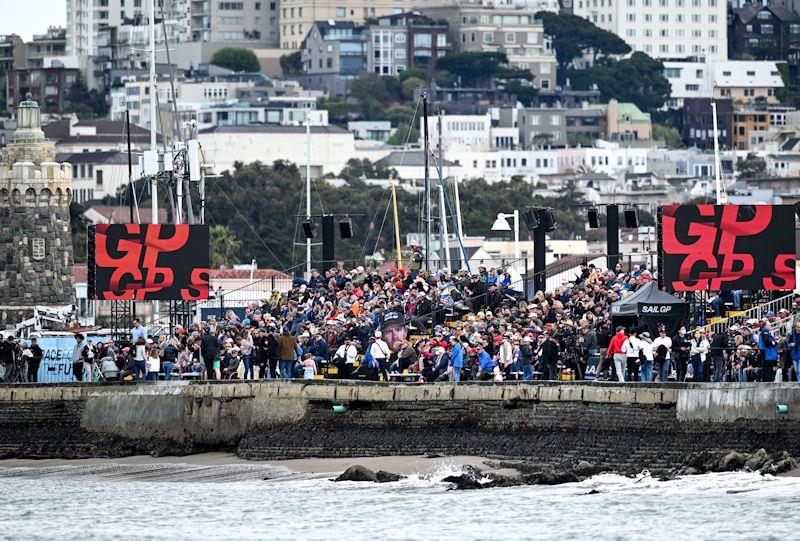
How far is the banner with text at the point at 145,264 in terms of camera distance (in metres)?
49.6

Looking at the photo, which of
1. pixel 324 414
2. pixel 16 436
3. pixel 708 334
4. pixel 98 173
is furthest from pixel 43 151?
pixel 98 173

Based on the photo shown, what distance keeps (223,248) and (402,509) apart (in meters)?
88.7

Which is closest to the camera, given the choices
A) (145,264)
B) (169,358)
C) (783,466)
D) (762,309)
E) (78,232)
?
(783,466)

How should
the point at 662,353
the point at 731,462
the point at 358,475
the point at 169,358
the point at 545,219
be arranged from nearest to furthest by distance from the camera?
the point at 731,462
the point at 662,353
the point at 358,475
the point at 169,358
the point at 545,219

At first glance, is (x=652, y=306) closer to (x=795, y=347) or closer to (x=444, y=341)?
(x=795, y=347)

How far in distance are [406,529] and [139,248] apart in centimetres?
1357

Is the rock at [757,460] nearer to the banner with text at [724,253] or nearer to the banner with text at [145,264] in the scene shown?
the banner with text at [724,253]

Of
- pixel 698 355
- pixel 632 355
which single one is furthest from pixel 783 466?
pixel 632 355

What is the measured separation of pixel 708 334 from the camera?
139 ft

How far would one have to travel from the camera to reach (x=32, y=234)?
62.5m

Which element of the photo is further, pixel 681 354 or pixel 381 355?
pixel 381 355

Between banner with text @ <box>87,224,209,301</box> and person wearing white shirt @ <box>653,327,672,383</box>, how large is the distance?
11112mm

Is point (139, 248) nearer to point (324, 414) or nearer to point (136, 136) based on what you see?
point (324, 414)

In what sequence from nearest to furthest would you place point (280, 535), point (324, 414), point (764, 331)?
point (280, 535), point (764, 331), point (324, 414)
